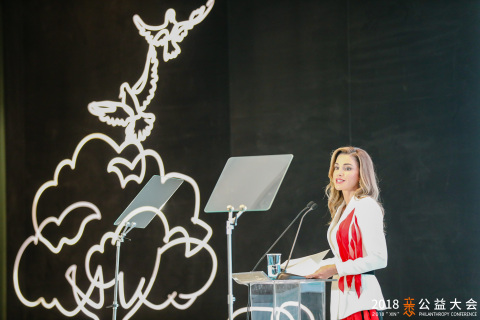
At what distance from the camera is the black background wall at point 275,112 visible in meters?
4.56

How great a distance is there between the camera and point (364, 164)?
307 centimetres

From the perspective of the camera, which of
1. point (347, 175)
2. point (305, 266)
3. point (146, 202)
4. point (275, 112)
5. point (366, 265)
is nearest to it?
point (366, 265)

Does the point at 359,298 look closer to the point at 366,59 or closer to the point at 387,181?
the point at 387,181

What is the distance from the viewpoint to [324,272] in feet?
9.34

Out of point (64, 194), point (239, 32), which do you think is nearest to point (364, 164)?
point (239, 32)

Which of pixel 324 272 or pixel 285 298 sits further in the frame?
pixel 324 272

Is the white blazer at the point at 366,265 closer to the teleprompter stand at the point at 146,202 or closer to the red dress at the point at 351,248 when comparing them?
the red dress at the point at 351,248

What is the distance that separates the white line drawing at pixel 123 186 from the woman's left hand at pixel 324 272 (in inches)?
92.0

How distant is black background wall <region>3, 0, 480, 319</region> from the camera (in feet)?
15.0

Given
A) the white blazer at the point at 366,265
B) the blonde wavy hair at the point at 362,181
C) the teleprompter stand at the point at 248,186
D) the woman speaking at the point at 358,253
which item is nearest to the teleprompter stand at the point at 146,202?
the teleprompter stand at the point at 248,186

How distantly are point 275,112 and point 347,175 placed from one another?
6.47 feet

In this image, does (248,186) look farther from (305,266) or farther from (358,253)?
(358,253)

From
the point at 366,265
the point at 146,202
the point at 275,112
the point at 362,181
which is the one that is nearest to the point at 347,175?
the point at 362,181

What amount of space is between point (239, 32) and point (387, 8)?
3.92ft
